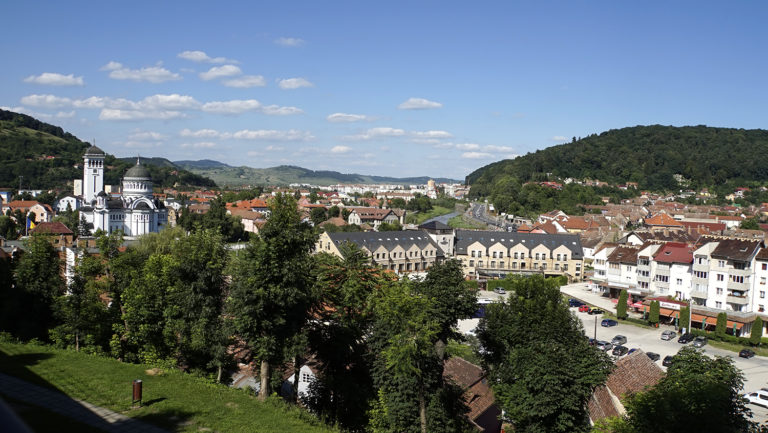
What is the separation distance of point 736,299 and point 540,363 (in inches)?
1217

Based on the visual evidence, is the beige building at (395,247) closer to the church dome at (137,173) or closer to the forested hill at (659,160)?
the church dome at (137,173)

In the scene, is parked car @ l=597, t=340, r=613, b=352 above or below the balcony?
below

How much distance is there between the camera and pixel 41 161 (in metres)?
148

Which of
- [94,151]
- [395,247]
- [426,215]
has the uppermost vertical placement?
[94,151]

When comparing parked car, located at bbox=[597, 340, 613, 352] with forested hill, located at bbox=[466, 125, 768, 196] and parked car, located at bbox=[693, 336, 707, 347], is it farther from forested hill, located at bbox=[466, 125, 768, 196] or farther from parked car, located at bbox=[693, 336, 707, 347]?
forested hill, located at bbox=[466, 125, 768, 196]

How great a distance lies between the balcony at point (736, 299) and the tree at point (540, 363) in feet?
78.7

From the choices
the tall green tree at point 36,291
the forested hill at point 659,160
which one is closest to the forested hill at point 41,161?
the forested hill at point 659,160

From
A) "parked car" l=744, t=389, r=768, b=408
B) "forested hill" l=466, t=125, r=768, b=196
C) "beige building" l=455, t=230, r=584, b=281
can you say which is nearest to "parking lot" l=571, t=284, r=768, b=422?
"parked car" l=744, t=389, r=768, b=408

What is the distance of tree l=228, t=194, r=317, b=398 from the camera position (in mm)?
16141

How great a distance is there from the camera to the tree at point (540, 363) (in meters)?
18.2

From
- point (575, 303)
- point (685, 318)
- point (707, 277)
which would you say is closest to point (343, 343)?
point (685, 318)

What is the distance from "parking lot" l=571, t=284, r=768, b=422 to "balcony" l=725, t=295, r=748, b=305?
15.7ft

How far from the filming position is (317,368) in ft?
65.1

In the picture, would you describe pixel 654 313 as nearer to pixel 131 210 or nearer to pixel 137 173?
pixel 131 210
